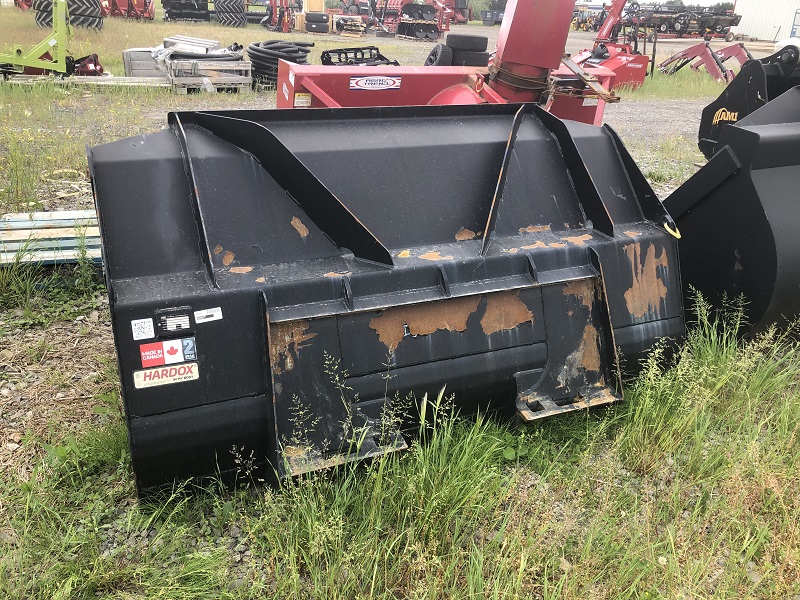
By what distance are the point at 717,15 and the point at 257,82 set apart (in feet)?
98.5

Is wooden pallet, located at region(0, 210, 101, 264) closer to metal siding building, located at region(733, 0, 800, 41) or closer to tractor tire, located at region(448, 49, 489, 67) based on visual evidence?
tractor tire, located at region(448, 49, 489, 67)

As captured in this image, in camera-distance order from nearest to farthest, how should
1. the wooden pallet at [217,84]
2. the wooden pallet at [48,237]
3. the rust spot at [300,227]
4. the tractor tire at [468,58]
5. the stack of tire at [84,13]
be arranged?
the rust spot at [300,227]
the wooden pallet at [48,237]
the tractor tire at [468,58]
the wooden pallet at [217,84]
the stack of tire at [84,13]

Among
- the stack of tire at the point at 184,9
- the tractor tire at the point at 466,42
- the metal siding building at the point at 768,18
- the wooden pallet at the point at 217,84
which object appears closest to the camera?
the tractor tire at the point at 466,42

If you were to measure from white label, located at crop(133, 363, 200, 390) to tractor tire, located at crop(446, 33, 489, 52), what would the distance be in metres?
5.42

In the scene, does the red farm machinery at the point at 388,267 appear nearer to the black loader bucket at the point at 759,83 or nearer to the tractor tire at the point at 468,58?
the black loader bucket at the point at 759,83

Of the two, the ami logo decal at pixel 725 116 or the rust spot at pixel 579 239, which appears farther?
the ami logo decal at pixel 725 116

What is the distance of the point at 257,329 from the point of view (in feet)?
7.29

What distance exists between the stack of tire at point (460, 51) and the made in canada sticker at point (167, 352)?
5.38 metres

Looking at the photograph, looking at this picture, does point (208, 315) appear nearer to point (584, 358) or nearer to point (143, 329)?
point (143, 329)

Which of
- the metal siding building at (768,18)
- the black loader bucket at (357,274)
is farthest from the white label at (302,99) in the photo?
the metal siding building at (768,18)

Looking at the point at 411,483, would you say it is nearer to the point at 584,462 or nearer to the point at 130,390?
the point at 584,462

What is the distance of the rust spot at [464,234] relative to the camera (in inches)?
108

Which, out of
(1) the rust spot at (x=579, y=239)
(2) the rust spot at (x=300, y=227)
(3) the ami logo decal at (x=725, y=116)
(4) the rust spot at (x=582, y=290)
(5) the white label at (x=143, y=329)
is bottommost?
(4) the rust spot at (x=582, y=290)

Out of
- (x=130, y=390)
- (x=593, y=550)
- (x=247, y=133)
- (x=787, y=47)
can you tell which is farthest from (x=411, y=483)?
(x=787, y=47)
